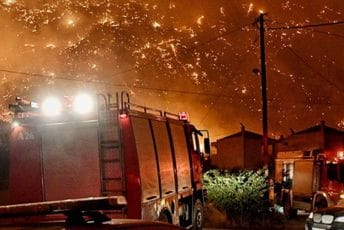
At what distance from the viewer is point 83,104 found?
910cm

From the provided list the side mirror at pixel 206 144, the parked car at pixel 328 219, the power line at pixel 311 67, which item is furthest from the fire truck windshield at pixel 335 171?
the power line at pixel 311 67

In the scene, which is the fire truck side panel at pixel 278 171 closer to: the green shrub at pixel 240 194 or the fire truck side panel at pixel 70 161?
the green shrub at pixel 240 194

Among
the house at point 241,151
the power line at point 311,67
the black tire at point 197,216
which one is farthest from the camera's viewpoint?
the power line at point 311,67

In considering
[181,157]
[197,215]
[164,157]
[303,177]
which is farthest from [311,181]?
[164,157]

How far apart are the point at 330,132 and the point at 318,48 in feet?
206

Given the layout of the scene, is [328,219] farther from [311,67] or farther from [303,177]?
[311,67]

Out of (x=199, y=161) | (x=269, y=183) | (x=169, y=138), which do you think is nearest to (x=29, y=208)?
(x=169, y=138)

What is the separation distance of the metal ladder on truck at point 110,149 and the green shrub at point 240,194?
703cm

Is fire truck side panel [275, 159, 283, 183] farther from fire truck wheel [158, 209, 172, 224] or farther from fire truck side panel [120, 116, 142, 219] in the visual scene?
fire truck side panel [120, 116, 142, 219]

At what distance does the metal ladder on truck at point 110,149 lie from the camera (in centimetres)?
869

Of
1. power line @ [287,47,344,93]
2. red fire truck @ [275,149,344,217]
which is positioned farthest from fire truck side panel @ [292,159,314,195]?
power line @ [287,47,344,93]

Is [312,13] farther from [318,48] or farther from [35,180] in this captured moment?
[35,180]

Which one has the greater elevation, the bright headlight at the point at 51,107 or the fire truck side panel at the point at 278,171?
the bright headlight at the point at 51,107

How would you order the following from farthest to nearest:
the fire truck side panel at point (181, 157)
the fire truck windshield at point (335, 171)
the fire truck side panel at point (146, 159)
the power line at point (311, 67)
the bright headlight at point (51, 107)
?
the power line at point (311, 67) < the fire truck windshield at point (335, 171) < the fire truck side panel at point (181, 157) < the bright headlight at point (51, 107) < the fire truck side panel at point (146, 159)
